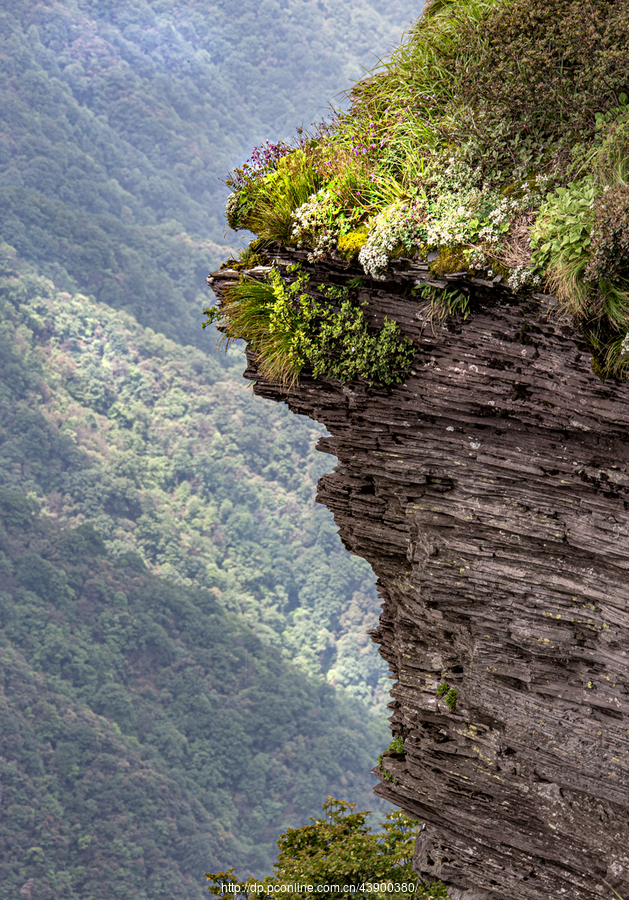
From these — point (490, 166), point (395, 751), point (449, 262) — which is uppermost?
point (490, 166)

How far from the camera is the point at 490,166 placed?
673 cm

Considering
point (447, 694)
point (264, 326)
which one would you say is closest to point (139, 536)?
point (447, 694)

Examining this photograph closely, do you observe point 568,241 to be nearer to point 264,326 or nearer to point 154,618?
point 264,326

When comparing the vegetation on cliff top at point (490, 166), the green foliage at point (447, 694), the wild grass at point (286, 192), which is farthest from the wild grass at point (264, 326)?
the green foliage at point (447, 694)

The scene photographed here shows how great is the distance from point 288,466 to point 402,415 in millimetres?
100245

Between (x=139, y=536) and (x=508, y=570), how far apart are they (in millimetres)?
87085

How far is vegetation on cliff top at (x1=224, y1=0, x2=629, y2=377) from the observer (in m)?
5.88

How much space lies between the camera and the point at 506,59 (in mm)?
6570

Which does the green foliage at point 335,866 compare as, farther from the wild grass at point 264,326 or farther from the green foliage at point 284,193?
the green foliage at point 284,193

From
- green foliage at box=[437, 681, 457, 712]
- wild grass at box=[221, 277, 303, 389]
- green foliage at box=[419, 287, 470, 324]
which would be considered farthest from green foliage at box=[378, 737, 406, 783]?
green foliage at box=[419, 287, 470, 324]

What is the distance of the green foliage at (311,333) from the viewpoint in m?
7.17

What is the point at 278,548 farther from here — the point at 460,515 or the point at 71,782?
the point at 460,515

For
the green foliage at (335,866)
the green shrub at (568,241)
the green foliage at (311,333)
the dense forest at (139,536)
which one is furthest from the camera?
the dense forest at (139,536)

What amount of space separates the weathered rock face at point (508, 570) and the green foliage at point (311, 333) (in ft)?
0.52
